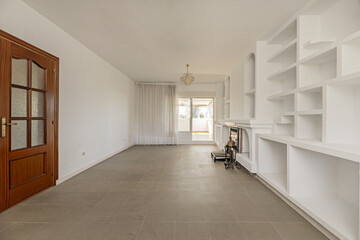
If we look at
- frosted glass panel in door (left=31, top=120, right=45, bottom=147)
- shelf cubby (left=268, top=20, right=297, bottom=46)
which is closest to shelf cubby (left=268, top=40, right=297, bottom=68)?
shelf cubby (left=268, top=20, right=297, bottom=46)

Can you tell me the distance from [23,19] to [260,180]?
13.5ft

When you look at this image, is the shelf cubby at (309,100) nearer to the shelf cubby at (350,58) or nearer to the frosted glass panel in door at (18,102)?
the shelf cubby at (350,58)

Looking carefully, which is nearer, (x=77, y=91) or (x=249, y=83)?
(x=77, y=91)

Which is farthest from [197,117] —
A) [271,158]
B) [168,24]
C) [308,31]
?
[308,31]

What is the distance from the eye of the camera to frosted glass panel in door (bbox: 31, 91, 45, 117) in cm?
246

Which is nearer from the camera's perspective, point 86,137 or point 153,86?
point 86,137

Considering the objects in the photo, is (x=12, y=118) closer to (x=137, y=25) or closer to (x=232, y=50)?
(x=137, y=25)

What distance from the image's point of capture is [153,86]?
7.14 meters

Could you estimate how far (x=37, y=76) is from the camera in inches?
100

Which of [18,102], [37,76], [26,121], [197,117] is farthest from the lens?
[197,117]

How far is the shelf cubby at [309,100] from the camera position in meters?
2.41

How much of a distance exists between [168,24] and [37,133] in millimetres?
2501

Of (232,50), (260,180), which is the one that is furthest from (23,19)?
(260,180)

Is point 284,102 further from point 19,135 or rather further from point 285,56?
point 19,135
